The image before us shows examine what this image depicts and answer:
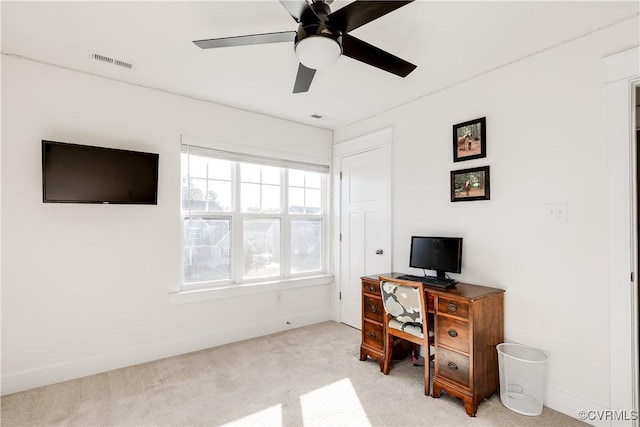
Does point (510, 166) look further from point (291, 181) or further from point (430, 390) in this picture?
point (291, 181)

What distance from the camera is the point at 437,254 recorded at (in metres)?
2.87

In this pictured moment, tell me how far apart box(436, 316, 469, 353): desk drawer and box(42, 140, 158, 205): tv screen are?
2645 millimetres

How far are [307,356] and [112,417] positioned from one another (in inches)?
62.9

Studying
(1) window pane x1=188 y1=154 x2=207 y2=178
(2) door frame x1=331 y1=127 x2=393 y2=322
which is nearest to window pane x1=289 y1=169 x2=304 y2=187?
(2) door frame x1=331 y1=127 x2=393 y2=322

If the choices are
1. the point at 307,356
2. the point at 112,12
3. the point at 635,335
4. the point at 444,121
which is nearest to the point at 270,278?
the point at 307,356

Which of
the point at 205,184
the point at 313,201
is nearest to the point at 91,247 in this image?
the point at 205,184

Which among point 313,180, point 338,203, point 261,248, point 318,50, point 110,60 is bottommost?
point 261,248

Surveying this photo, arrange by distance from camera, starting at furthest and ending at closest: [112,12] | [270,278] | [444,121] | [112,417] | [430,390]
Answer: [270,278]
[444,121]
[430,390]
[112,417]
[112,12]

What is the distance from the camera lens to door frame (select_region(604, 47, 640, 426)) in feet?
6.45

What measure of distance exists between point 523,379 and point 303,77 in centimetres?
257

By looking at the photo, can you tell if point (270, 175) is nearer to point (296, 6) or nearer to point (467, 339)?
point (296, 6)

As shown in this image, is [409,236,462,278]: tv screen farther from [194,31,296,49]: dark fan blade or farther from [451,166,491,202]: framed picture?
[194,31,296,49]: dark fan blade

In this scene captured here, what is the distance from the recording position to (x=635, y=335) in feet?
6.41

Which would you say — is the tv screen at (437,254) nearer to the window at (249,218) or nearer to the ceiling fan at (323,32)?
the window at (249,218)
